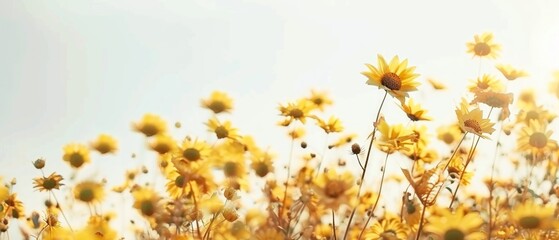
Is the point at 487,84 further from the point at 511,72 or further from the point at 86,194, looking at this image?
the point at 86,194

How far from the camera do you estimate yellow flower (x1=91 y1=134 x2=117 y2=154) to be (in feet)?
15.8

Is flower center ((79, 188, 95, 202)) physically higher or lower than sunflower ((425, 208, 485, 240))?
higher

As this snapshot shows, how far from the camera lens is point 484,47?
443 centimetres

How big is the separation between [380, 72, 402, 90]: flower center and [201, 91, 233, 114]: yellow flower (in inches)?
82.5

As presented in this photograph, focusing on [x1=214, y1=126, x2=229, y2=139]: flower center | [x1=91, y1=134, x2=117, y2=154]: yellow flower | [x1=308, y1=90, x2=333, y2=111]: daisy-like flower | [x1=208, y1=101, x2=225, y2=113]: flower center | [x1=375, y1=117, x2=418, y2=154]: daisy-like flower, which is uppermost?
[x1=308, y1=90, x2=333, y2=111]: daisy-like flower

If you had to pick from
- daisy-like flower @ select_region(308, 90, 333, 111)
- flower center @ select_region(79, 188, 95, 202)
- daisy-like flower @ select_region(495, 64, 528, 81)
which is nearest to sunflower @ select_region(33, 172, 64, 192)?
flower center @ select_region(79, 188, 95, 202)

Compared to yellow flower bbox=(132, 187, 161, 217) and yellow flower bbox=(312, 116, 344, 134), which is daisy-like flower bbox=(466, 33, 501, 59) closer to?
yellow flower bbox=(312, 116, 344, 134)

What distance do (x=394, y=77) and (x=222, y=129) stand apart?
1.52 meters

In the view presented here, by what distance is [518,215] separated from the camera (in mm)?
2666

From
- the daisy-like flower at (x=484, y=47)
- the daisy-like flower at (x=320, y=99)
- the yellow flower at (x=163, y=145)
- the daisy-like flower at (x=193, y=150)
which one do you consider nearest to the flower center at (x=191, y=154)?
the daisy-like flower at (x=193, y=150)

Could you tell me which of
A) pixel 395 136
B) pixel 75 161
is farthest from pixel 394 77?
pixel 75 161

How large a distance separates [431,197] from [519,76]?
5.44 ft

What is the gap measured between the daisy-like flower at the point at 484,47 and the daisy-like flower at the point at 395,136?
6.77 ft

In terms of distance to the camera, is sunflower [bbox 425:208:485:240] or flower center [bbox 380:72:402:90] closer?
sunflower [bbox 425:208:485:240]
